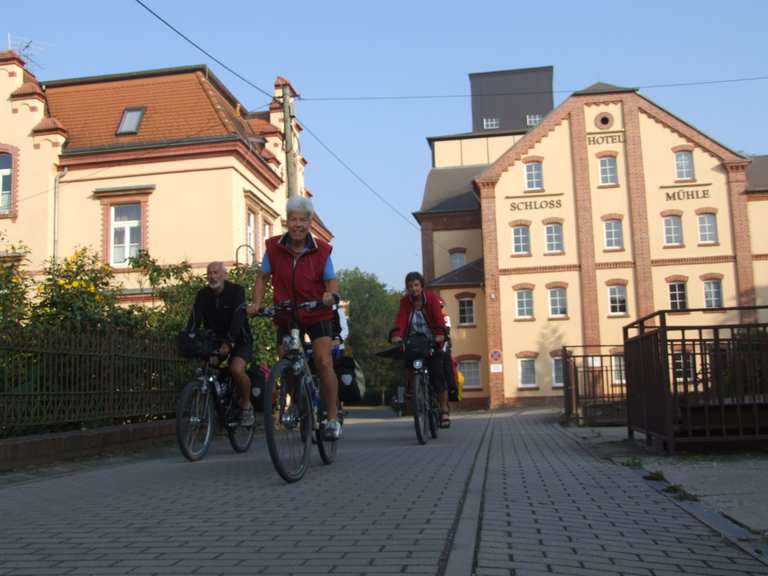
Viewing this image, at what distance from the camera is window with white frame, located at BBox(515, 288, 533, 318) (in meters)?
44.8

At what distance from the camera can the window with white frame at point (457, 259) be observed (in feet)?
174

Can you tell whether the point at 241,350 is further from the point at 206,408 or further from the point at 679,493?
the point at 679,493

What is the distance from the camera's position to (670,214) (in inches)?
1718

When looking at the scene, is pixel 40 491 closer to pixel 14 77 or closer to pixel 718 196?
pixel 14 77

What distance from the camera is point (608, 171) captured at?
44.5 meters

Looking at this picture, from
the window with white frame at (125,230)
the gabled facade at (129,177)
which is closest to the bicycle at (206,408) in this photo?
the gabled facade at (129,177)

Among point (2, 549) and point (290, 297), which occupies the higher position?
point (290, 297)

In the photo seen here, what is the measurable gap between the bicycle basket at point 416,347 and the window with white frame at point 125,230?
20.6 metres

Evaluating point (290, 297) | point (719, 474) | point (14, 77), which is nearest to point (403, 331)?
point (290, 297)

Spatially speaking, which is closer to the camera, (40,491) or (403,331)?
(40,491)

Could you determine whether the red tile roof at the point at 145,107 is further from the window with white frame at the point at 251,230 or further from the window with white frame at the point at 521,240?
the window with white frame at the point at 521,240

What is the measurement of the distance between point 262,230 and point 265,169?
230cm

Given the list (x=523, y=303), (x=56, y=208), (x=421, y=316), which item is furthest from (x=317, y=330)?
(x=523, y=303)

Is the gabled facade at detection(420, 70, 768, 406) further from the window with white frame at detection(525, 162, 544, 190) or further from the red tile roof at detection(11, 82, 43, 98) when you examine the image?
the red tile roof at detection(11, 82, 43, 98)
